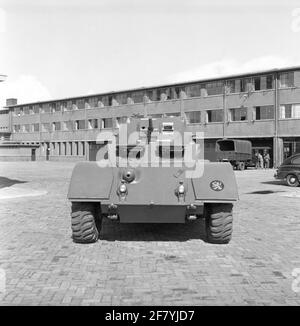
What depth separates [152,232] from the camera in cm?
871

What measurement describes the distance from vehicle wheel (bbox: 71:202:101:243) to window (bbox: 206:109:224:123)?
136 feet

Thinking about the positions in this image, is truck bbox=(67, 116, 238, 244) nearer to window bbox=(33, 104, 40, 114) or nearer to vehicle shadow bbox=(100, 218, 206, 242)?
vehicle shadow bbox=(100, 218, 206, 242)

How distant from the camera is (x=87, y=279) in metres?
5.53

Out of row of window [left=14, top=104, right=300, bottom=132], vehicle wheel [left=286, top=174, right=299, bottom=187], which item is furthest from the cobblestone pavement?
row of window [left=14, top=104, right=300, bottom=132]

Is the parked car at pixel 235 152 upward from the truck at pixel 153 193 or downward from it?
upward

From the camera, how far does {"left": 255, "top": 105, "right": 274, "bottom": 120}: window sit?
43.5 meters

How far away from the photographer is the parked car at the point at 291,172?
65.2ft

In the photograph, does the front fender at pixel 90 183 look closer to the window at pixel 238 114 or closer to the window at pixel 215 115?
the window at pixel 238 114

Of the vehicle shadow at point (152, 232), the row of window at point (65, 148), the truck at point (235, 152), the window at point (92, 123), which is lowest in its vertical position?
the vehicle shadow at point (152, 232)

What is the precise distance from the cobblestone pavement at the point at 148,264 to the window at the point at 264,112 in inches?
1367

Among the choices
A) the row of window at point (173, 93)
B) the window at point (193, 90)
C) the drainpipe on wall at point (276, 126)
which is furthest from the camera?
the window at point (193, 90)

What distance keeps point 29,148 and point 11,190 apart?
47.9 meters

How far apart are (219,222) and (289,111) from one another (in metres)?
37.5

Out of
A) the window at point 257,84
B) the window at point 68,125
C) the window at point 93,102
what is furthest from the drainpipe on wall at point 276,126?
the window at point 68,125
